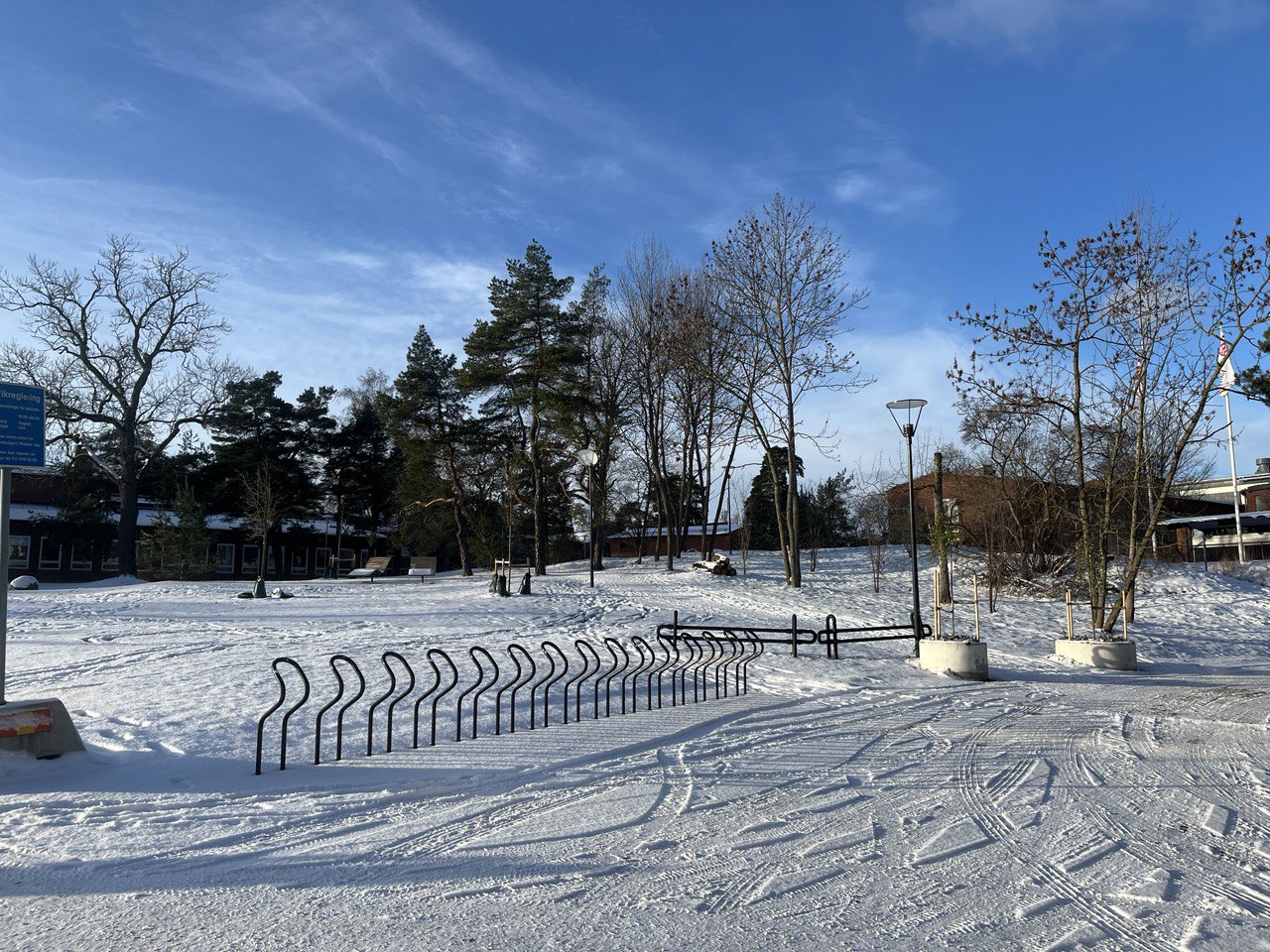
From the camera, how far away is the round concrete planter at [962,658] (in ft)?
44.1

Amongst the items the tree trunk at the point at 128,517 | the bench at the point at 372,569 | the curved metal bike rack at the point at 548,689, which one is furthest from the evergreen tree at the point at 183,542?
the curved metal bike rack at the point at 548,689

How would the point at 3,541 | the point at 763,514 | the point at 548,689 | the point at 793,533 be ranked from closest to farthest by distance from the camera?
the point at 3,541 < the point at 548,689 < the point at 793,533 < the point at 763,514

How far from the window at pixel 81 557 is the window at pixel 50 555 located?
62 centimetres

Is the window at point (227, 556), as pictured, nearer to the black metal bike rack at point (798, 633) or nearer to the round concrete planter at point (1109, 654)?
the black metal bike rack at point (798, 633)

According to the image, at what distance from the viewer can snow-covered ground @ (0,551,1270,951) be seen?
11.6ft

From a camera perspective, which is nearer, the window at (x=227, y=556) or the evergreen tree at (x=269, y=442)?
the evergreen tree at (x=269, y=442)

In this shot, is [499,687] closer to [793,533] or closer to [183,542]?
[793,533]

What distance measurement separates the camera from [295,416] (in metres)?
42.1

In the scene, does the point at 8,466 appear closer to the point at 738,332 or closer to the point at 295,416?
the point at 738,332

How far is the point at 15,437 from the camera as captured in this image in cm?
630

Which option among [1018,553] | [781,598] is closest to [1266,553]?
[1018,553]

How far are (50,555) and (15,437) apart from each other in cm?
4204

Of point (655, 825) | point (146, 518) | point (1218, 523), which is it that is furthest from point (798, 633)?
point (146, 518)

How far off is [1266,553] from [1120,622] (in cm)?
3348
